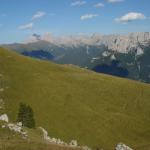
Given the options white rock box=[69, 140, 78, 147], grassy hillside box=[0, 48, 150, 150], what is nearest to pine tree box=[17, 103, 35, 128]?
grassy hillside box=[0, 48, 150, 150]

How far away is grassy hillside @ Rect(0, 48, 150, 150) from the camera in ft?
392

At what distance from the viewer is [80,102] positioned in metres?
139

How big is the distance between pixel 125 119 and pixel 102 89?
2551 cm

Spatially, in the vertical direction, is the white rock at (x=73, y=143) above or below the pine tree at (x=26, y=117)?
below

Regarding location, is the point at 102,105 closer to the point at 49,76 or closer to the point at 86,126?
the point at 86,126

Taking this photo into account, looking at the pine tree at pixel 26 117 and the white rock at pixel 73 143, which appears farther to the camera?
the pine tree at pixel 26 117

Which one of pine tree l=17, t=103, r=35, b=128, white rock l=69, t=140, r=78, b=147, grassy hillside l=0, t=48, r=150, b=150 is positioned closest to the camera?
white rock l=69, t=140, r=78, b=147

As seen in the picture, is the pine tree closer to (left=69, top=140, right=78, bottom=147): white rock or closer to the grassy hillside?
the grassy hillside

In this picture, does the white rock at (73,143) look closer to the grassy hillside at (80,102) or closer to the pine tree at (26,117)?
the grassy hillside at (80,102)

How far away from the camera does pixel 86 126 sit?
122625 mm

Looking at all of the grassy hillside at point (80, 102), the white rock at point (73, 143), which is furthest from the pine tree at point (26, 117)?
the white rock at point (73, 143)

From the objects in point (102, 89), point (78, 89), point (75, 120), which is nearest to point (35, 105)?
point (75, 120)

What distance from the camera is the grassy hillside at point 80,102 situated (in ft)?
392

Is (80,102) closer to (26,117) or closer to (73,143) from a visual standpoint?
(73,143)
